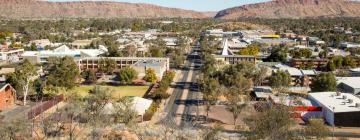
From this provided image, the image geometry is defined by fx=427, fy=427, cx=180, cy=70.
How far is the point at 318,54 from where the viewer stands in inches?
3612

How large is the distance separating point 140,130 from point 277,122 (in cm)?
1409

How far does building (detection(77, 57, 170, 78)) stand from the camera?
70812 mm

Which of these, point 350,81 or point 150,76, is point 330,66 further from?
point 150,76

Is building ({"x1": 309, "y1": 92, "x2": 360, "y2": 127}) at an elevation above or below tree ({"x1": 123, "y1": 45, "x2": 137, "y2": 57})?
below

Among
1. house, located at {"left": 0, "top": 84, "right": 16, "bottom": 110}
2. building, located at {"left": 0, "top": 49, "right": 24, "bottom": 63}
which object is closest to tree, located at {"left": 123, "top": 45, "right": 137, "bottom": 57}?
building, located at {"left": 0, "top": 49, "right": 24, "bottom": 63}

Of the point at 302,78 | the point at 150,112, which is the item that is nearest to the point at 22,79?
the point at 150,112

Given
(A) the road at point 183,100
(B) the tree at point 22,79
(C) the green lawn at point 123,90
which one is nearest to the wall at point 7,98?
(B) the tree at point 22,79

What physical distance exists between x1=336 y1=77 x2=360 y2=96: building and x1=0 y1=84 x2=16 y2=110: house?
42792 mm

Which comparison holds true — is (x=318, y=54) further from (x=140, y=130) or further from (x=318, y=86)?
(x=140, y=130)

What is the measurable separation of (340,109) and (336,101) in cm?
339

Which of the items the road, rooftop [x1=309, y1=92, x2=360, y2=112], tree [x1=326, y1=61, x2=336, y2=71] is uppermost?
tree [x1=326, y1=61, x2=336, y2=71]

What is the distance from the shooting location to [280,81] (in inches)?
2264

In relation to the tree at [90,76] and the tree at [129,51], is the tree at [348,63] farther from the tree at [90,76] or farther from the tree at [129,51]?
the tree at [90,76]

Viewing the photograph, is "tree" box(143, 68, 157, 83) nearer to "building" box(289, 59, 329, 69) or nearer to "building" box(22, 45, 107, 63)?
"building" box(22, 45, 107, 63)
